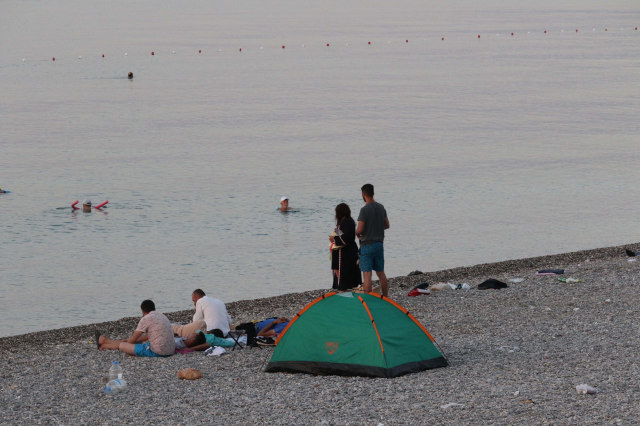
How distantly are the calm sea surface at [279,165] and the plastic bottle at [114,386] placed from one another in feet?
24.6

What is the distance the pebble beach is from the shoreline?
0.14 meters

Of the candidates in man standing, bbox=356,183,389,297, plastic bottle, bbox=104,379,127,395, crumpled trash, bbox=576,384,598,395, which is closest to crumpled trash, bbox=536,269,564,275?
man standing, bbox=356,183,389,297

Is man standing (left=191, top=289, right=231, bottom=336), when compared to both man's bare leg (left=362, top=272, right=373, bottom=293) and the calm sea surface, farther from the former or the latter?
the calm sea surface

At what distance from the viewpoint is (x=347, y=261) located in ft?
45.6

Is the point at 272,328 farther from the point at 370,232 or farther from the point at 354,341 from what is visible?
the point at 354,341

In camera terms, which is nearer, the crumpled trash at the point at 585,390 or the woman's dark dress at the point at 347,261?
the crumpled trash at the point at 585,390

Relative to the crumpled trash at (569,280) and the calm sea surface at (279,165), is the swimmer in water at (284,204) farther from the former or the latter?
the crumpled trash at (569,280)

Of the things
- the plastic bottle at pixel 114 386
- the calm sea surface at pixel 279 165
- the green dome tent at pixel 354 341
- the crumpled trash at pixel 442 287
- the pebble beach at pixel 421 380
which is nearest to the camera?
the pebble beach at pixel 421 380

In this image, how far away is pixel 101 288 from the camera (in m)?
20.4

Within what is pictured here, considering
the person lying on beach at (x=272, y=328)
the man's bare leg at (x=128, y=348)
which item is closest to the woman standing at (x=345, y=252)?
the person lying on beach at (x=272, y=328)

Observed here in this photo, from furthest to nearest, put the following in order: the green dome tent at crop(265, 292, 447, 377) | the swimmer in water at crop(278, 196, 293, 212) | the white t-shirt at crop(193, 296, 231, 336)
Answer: the swimmer in water at crop(278, 196, 293, 212)
the white t-shirt at crop(193, 296, 231, 336)
the green dome tent at crop(265, 292, 447, 377)

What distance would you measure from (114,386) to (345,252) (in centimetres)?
471

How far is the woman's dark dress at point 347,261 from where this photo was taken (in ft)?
45.2

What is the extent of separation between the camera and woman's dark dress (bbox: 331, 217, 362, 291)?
13766 mm
